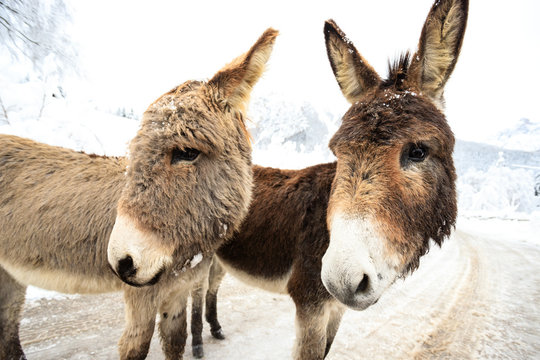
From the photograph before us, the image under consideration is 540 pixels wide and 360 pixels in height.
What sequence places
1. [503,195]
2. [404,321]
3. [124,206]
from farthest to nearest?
[503,195] < [404,321] < [124,206]

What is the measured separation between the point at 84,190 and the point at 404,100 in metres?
2.78

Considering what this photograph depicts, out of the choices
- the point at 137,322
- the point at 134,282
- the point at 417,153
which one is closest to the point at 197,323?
the point at 137,322

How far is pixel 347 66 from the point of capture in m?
2.06

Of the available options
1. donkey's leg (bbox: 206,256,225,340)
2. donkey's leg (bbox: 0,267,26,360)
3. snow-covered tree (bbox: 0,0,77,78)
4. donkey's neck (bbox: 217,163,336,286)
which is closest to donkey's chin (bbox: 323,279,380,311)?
donkey's neck (bbox: 217,163,336,286)

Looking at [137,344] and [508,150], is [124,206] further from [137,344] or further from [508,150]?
[508,150]

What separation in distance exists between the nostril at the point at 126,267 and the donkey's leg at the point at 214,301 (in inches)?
84.6

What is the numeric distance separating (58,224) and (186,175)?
1458 mm

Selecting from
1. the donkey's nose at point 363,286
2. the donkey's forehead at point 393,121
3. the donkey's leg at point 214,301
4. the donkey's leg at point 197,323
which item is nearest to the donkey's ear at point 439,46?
the donkey's forehead at point 393,121

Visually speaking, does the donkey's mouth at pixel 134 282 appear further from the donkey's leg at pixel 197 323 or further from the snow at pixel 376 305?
the donkey's leg at pixel 197 323

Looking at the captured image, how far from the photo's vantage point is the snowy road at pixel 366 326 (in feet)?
10.1

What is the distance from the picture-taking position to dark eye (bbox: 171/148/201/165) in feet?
5.73

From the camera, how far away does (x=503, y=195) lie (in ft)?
100

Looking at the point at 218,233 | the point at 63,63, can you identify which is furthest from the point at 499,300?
the point at 63,63

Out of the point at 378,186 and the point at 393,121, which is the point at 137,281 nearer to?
the point at 378,186
